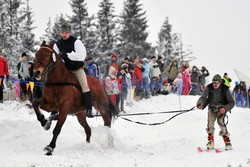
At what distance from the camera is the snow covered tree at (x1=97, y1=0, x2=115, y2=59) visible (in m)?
46.3

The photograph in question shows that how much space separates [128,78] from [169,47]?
44756mm

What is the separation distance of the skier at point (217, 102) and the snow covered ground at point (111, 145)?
0.66 m

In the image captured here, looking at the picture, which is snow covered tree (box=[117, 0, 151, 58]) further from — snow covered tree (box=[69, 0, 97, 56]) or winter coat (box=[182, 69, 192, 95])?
winter coat (box=[182, 69, 192, 95])

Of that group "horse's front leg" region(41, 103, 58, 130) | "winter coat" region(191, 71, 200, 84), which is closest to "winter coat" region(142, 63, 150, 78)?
"winter coat" region(191, 71, 200, 84)

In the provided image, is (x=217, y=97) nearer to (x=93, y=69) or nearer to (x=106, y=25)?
(x=93, y=69)

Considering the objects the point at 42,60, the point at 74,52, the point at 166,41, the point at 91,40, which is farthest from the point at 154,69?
the point at 166,41

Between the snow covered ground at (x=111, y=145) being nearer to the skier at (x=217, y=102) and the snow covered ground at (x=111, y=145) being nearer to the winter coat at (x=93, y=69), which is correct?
the skier at (x=217, y=102)

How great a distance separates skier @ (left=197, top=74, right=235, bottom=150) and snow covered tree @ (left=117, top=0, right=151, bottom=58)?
37.2 m

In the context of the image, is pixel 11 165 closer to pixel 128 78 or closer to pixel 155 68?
pixel 128 78

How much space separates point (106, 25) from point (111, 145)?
37232 mm

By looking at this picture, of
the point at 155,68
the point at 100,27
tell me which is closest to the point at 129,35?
the point at 100,27

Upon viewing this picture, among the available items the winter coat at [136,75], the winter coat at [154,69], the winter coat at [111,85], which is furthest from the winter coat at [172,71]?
the winter coat at [111,85]

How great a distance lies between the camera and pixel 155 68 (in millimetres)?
21609

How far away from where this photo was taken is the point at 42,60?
873 cm
